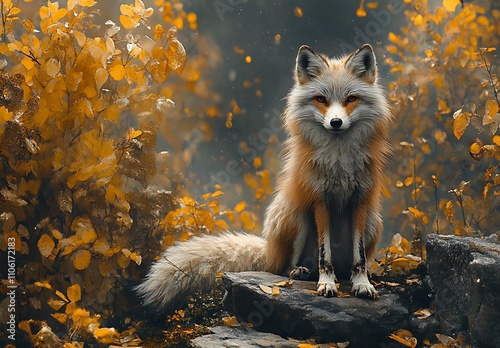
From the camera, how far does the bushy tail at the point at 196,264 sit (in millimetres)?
4500

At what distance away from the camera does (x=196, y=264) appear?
461cm

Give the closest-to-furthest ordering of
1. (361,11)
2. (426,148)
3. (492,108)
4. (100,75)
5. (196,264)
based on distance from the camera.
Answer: (100,75)
(492,108)
(196,264)
(426,148)
(361,11)

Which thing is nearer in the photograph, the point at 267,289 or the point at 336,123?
the point at 336,123

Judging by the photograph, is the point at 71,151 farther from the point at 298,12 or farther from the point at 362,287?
the point at 298,12

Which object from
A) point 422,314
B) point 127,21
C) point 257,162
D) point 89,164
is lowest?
point 422,314

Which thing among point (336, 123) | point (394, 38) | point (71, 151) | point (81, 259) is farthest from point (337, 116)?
point (394, 38)

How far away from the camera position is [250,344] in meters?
3.86

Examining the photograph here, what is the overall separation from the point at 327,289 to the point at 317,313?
0.58 ft

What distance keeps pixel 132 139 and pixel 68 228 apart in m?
0.84

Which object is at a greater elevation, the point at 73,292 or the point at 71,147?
the point at 71,147

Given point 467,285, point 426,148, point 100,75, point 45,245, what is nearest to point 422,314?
point 467,285

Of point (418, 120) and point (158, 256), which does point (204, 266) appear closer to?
point (158, 256)

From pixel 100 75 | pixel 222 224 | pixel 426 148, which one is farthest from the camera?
pixel 426 148

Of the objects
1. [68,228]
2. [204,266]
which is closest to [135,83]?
[68,228]
